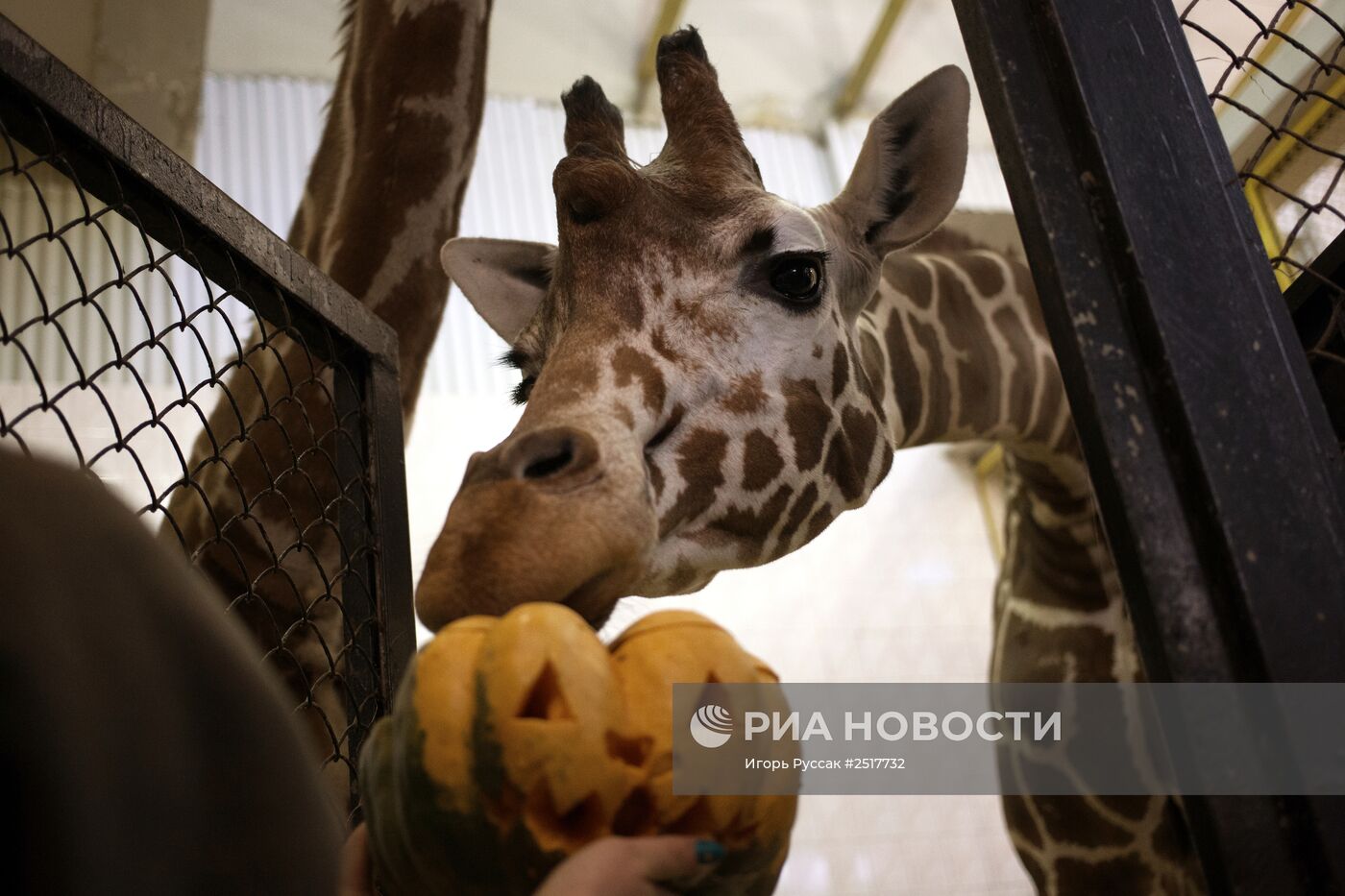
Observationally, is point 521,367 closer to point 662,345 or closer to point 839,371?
point 662,345

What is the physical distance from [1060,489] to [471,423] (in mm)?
2734

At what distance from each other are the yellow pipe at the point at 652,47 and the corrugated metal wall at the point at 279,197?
0.13m

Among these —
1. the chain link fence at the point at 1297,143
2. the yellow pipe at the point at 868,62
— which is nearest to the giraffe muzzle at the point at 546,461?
the chain link fence at the point at 1297,143

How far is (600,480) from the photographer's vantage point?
2.62ft

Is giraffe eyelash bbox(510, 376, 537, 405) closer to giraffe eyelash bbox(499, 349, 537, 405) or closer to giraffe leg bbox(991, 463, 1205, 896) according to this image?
giraffe eyelash bbox(499, 349, 537, 405)

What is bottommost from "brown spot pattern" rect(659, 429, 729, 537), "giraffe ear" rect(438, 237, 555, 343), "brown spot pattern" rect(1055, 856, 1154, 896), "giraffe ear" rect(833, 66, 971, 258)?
"brown spot pattern" rect(659, 429, 729, 537)

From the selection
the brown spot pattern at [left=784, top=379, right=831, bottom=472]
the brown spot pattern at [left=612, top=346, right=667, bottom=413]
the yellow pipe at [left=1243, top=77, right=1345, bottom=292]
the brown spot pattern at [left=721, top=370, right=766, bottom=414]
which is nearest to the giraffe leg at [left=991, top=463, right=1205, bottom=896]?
the yellow pipe at [left=1243, top=77, right=1345, bottom=292]

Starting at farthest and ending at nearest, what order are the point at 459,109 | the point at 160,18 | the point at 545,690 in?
the point at 160,18 < the point at 459,109 < the point at 545,690

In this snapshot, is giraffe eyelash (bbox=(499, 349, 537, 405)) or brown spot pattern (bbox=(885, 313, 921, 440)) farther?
brown spot pattern (bbox=(885, 313, 921, 440))

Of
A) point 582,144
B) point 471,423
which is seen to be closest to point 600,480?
point 582,144

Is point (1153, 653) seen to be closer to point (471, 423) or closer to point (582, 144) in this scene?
point (582, 144)

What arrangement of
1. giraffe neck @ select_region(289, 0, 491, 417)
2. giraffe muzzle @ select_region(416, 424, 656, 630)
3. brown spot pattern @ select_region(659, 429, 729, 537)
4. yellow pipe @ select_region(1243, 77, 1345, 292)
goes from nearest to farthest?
giraffe muzzle @ select_region(416, 424, 656, 630), brown spot pattern @ select_region(659, 429, 729, 537), yellow pipe @ select_region(1243, 77, 1345, 292), giraffe neck @ select_region(289, 0, 491, 417)

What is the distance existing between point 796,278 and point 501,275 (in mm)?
495

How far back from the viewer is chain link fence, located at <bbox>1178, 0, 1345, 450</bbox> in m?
0.82
